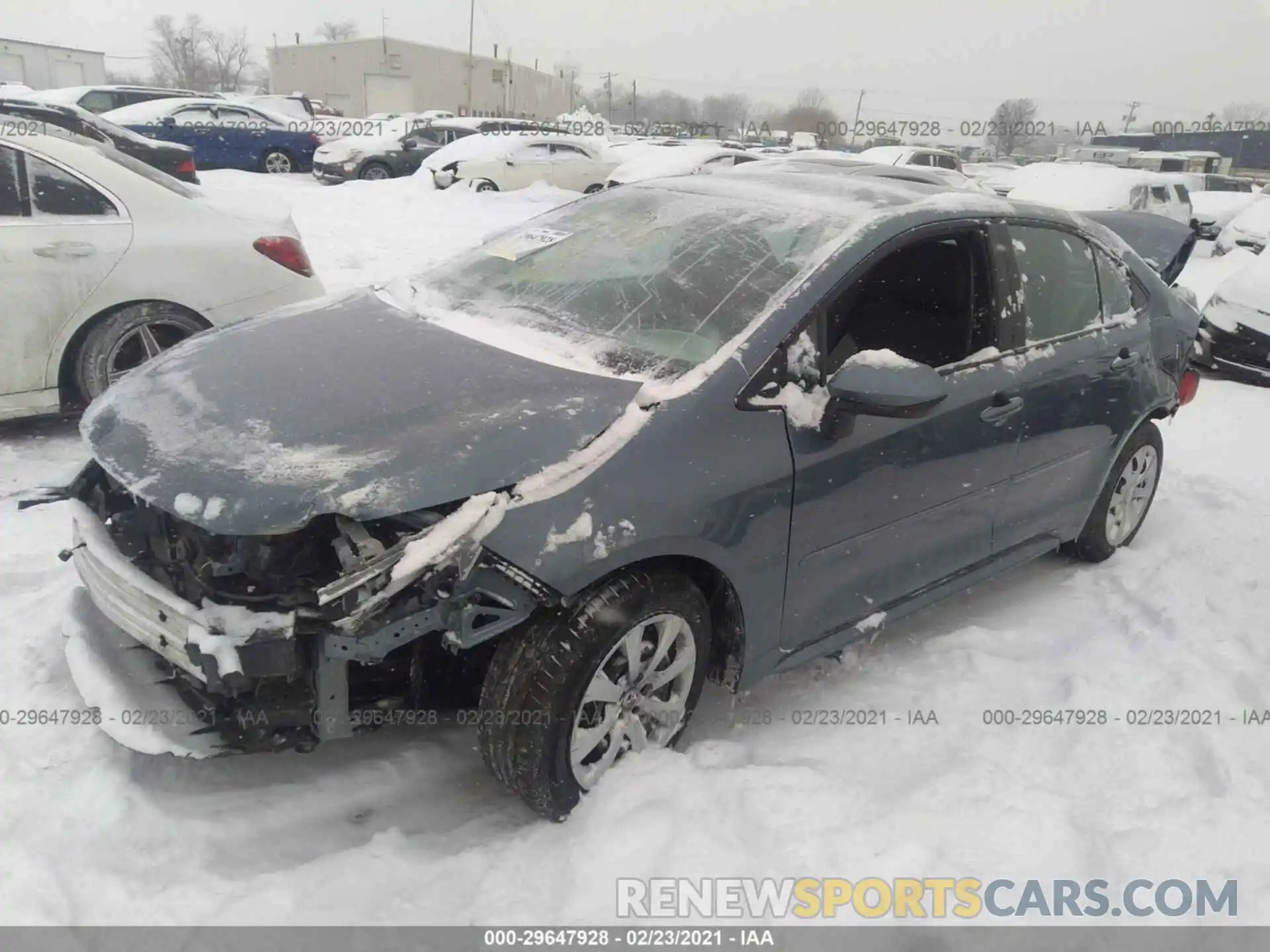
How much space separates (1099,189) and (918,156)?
6896mm

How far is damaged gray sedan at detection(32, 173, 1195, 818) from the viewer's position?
7.36 feet

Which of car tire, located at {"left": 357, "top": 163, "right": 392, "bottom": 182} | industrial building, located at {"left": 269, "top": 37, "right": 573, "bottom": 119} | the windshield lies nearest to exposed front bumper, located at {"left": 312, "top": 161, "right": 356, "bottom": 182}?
car tire, located at {"left": 357, "top": 163, "right": 392, "bottom": 182}

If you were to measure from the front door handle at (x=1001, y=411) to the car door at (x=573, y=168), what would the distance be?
49.9 feet

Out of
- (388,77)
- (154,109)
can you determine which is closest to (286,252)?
(154,109)

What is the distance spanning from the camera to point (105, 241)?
458 cm

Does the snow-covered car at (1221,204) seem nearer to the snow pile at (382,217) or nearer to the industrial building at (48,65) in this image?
the snow pile at (382,217)

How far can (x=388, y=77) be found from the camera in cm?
6719

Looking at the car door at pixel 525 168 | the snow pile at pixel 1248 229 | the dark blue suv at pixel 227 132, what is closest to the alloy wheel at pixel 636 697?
the snow pile at pixel 1248 229

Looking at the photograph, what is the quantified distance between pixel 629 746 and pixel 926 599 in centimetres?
129

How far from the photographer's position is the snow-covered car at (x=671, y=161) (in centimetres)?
1700

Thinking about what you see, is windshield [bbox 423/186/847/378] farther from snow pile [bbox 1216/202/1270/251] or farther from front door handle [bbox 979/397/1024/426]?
snow pile [bbox 1216/202/1270/251]

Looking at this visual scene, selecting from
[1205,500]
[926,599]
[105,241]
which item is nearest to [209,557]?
[926,599]

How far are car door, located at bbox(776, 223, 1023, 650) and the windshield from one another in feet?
0.84
